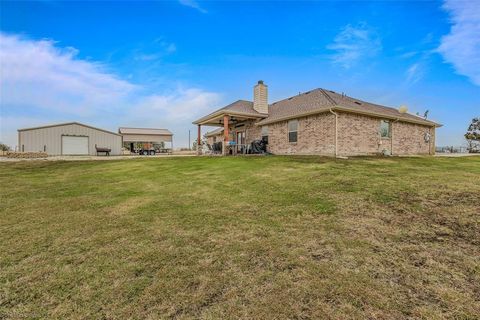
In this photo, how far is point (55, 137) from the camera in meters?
27.8

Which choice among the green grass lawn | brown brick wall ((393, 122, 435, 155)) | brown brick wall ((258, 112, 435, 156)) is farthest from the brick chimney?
the green grass lawn

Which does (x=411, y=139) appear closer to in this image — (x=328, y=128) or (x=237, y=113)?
(x=328, y=128)

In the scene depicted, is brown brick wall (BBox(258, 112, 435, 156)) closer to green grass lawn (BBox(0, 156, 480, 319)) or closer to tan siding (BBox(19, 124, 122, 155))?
green grass lawn (BBox(0, 156, 480, 319))

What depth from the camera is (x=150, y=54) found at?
17.0m

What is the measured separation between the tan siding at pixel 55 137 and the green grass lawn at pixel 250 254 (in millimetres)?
26065

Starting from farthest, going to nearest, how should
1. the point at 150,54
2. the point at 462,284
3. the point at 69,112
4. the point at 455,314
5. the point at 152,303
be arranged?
the point at 69,112 < the point at 150,54 < the point at 462,284 < the point at 152,303 < the point at 455,314

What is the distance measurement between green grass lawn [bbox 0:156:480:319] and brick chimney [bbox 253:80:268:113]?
1399 cm

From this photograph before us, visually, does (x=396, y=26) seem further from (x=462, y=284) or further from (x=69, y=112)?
(x=69, y=112)

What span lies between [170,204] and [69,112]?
34562mm

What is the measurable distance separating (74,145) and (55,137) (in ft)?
6.45

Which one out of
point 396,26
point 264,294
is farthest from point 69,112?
point 264,294

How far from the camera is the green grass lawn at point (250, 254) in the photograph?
2.28 meters

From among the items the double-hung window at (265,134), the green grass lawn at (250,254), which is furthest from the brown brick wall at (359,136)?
the green grass lawn at (250,254)

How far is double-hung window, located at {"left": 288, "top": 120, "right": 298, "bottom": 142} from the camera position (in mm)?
15958
